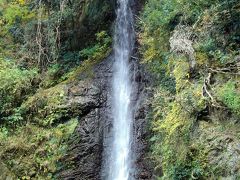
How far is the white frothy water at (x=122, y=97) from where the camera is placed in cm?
969

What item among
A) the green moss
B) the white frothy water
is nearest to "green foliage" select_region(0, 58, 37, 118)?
the green moss

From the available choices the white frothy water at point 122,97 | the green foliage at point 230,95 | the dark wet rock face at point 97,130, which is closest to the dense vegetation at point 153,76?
the green foliage at point 230,95

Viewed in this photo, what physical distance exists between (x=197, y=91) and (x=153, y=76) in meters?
3.08

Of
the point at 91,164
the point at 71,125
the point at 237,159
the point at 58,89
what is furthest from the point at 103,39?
the point at 237,159

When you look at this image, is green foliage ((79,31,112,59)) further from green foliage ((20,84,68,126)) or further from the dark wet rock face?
green foliage ((20,84,68,126))

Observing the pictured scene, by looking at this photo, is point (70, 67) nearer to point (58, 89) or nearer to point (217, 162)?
point (58, 89)

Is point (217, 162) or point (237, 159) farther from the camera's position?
point (217, 162)

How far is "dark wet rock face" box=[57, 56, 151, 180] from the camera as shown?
966cm

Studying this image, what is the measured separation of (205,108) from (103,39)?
588cm

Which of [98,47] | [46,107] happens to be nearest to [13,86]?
[46,107]

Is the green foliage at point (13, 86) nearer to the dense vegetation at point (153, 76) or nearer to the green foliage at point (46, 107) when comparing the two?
the dense vegetation at point (153, 76)

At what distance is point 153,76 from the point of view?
1016cm

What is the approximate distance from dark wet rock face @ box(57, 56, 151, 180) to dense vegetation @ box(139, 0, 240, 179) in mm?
493

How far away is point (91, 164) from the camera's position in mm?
9797
